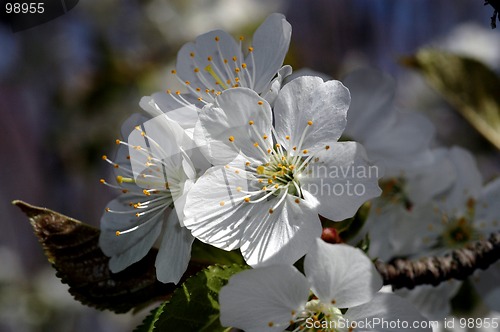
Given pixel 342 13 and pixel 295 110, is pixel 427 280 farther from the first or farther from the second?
pixel 342 13

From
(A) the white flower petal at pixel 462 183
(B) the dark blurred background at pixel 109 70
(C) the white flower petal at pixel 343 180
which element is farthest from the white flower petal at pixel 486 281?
(B) the dark blurred background at pixel 109 70

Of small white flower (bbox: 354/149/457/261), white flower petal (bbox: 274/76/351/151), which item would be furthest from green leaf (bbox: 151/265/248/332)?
small white flower (bbox: 354/149/457/261)

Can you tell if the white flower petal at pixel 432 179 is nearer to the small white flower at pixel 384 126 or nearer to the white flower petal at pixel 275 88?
the small white flower at pixel 384 126

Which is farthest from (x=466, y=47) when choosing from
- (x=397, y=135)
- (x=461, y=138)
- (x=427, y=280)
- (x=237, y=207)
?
(x=237, y=207)

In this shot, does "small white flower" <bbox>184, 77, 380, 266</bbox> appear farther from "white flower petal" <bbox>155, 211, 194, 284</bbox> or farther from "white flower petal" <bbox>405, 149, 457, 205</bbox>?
"white flower petal" <bbox>405, 149, 457, 205</bbox>

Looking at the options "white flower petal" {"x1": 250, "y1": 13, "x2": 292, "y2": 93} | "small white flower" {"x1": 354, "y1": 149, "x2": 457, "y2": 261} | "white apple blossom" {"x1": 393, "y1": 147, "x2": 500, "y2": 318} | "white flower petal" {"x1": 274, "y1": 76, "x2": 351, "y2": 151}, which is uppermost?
"white flower petal" {"x1": 250, "y1": 13, "x2": 292, "y2": 93}

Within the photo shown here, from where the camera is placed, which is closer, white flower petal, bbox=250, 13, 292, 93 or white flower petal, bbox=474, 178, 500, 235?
white flower petal, bbox=250, 13, 292, 93
